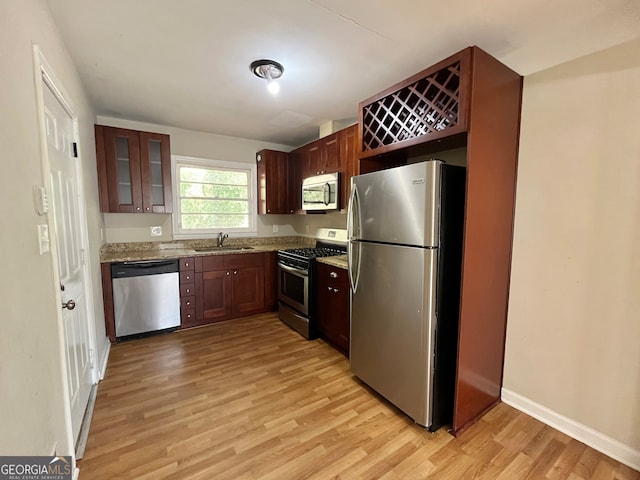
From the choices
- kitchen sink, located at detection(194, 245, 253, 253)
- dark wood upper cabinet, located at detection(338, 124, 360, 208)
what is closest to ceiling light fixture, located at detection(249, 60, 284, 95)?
dark wood upper cabinet, located at detection(338, 124, 360, 208)

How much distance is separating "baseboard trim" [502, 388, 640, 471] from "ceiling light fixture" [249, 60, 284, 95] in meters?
3.01

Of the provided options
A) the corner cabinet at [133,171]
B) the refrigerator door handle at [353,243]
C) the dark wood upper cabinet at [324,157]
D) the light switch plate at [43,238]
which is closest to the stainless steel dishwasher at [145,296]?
the corner cabinet at [133,171]

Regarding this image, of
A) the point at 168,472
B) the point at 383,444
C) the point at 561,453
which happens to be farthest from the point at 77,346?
the point at 561,453

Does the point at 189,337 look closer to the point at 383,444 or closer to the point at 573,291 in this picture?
the point at 383,444

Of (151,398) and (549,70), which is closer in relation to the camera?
(549,70)

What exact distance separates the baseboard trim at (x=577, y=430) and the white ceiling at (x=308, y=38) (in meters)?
2.34

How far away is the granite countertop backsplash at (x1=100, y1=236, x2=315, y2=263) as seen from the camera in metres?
3.18

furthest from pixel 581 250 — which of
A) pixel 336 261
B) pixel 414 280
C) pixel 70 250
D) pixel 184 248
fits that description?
pixel 184 248

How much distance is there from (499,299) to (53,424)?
265cm

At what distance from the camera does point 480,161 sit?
1.73 metres

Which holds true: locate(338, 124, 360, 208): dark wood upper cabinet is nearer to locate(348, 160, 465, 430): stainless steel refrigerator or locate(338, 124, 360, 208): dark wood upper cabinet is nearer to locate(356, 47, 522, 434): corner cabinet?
locate(356, 47, 522, 434): corner cabinet

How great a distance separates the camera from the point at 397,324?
1943 mm

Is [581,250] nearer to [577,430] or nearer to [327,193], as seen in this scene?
[577,430]

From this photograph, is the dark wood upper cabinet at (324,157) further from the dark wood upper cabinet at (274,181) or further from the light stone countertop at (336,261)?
the light stone countertop at (336,261)
